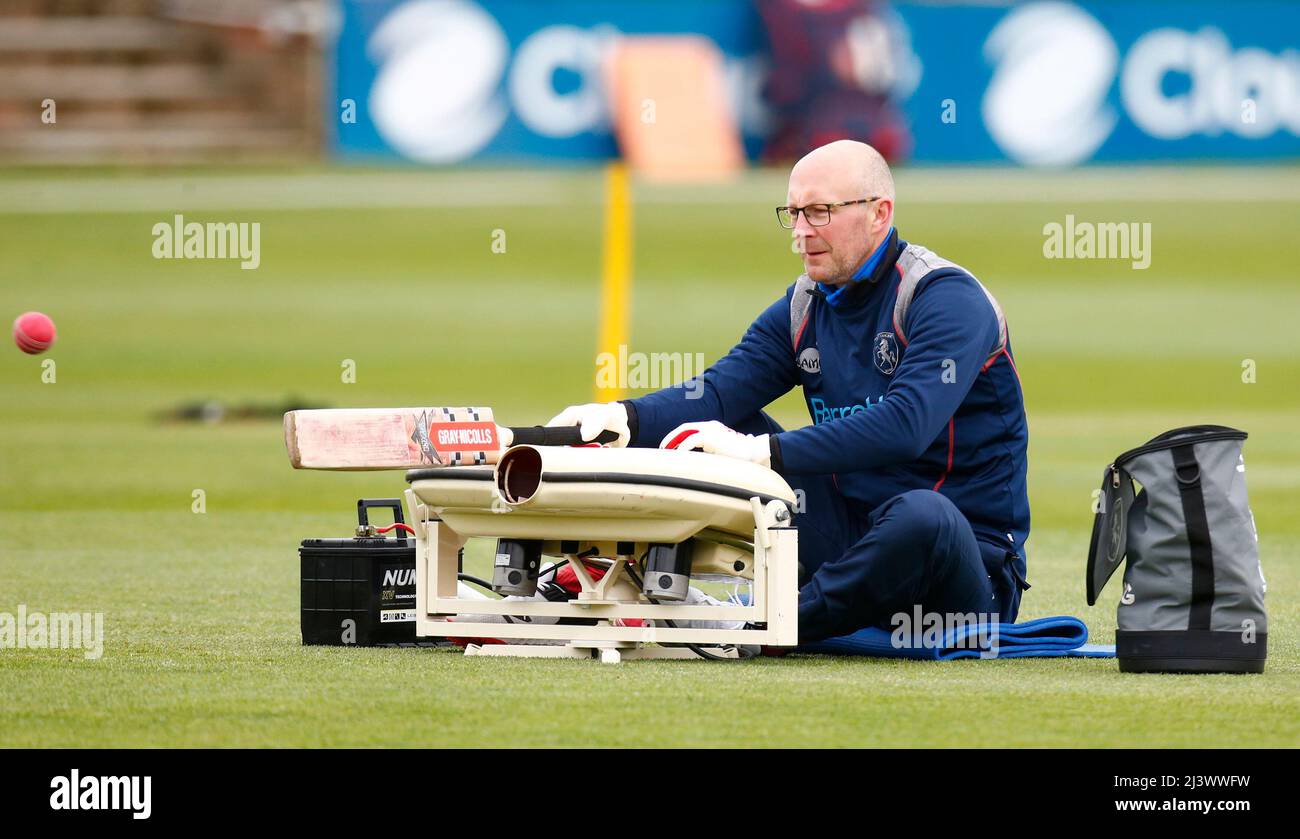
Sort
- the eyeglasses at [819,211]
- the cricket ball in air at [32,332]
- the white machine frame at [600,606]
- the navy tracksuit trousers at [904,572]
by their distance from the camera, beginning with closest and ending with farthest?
the white machine frame at [600,606] < the navy tracksuit trousers at [904,572] < the eyeglasses at [819,211] < the cricket ball in air at [32,332]

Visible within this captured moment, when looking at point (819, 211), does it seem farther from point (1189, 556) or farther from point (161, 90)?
point (161, 90)

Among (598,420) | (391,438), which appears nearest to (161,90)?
(598,420)

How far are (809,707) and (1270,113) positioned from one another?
20.6 m

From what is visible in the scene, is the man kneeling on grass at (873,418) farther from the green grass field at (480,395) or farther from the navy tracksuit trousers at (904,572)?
the green grass field at (480,395)

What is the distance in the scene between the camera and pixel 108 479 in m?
12.4

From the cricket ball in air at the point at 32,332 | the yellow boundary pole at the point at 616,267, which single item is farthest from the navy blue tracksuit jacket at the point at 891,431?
the yellow boundary pole at the point at 616,267

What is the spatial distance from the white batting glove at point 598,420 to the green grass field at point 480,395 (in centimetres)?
79

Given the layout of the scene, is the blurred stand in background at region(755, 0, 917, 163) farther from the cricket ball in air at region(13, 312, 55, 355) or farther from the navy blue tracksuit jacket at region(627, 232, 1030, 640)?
the navy blue tracksuit jacket at region(627, 232, 1030, 640)

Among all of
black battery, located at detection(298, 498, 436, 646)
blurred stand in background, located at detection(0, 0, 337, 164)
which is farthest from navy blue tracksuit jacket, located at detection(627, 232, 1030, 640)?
blurred stand in background, located at detection(0, 0, 337, 164)

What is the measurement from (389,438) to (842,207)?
152 centimetres

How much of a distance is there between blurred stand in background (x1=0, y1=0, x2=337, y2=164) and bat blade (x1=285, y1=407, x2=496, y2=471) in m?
19.2

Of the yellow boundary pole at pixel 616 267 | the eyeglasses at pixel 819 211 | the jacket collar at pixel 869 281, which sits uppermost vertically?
the yellow boundary pole at pixel 616 267

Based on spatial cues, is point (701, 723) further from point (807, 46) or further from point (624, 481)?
point (807, 46)

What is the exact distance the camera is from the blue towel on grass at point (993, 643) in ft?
19.7
